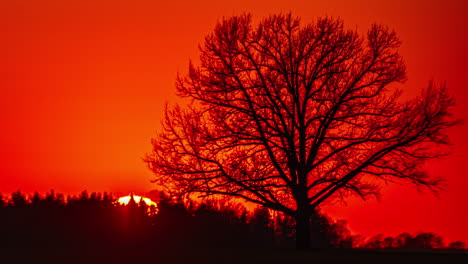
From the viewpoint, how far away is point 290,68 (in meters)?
26.8

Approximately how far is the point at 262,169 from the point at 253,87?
3121 mm

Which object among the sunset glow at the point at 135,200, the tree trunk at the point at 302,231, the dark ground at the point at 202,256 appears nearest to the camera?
the dark ground at the point at 202,256

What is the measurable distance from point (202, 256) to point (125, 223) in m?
4.00

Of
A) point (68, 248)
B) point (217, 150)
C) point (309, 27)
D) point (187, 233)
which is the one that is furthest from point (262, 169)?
point (68, 248)

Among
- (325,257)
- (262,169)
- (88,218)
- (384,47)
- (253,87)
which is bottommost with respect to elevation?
(325,257)

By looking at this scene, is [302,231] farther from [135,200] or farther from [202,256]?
[135,200]

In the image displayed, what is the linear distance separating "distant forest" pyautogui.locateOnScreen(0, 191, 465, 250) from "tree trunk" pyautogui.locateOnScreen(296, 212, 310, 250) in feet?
5.15

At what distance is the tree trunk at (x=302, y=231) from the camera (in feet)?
88.0

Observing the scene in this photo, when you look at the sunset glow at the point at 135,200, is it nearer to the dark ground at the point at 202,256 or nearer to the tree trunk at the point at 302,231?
the dark ground at the point at 202,256

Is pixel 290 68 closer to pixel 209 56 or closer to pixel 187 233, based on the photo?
pixel 209 56

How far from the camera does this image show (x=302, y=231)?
88.3ft

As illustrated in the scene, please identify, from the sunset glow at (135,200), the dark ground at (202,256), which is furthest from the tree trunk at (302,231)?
the sunset glow at (135,200)

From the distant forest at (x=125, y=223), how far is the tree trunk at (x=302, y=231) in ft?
5.15

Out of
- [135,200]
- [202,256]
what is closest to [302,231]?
[202,256]
